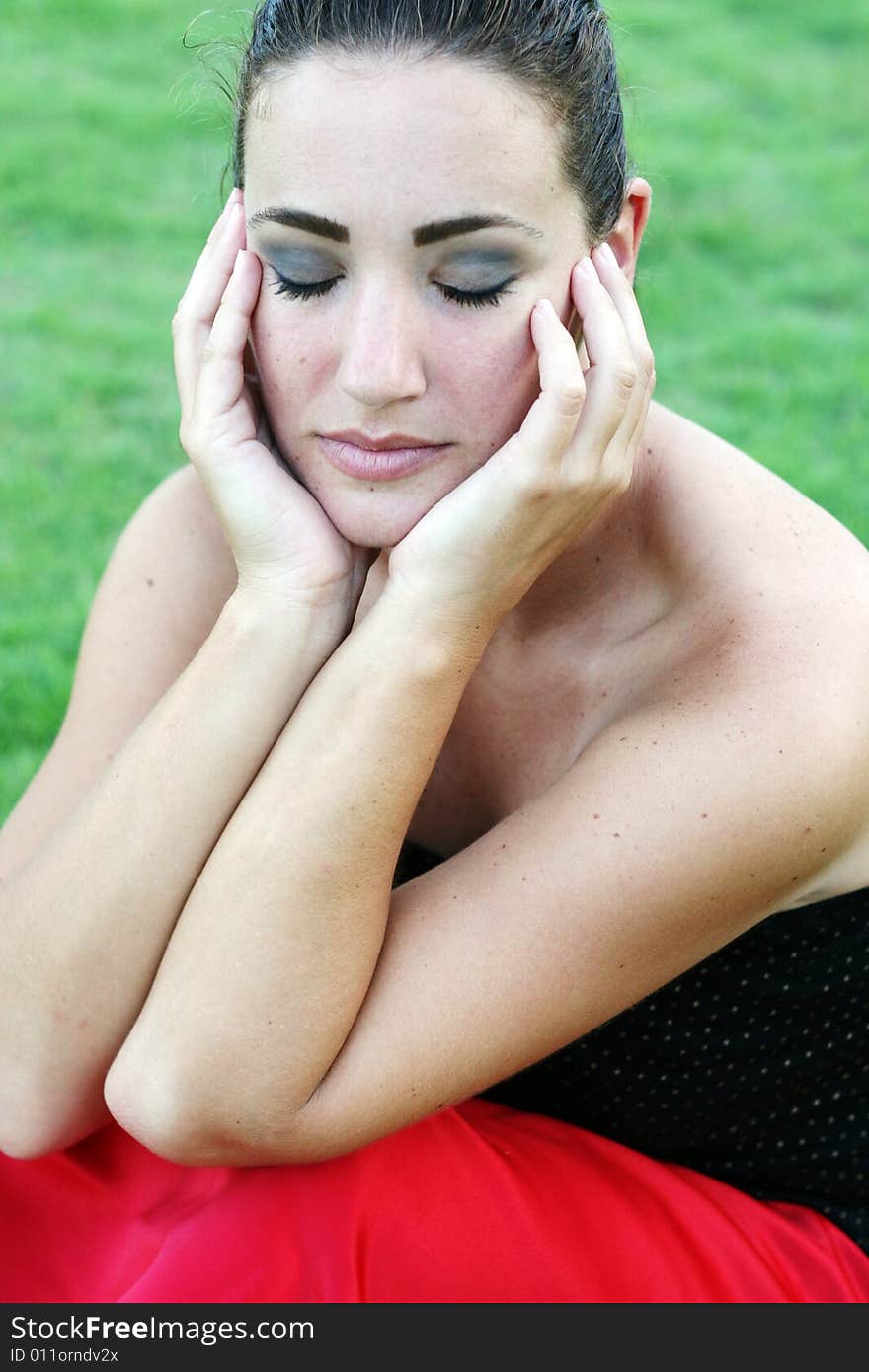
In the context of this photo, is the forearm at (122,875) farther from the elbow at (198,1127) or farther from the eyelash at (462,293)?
the eyelash at (462,293)

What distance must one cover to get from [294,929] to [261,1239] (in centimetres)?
45

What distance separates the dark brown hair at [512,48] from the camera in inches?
94.2

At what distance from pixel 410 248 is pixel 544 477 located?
0.36 meters

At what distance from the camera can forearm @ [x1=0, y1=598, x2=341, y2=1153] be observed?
2584 mm

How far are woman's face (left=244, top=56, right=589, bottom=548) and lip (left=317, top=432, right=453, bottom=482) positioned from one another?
0.04 feet

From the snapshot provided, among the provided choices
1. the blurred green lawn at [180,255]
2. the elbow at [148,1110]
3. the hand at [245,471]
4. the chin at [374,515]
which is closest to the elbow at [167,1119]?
the elbow at [148,1110]

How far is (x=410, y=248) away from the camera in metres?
2.40

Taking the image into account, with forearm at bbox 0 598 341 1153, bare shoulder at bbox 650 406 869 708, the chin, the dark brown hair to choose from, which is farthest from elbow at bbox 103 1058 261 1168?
the dark brown hair

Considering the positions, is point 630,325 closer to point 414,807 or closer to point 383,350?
point 383,350

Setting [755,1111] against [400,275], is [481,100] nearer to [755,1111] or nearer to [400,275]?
[400,275]

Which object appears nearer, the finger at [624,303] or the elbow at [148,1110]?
the elbow at [148,1110]

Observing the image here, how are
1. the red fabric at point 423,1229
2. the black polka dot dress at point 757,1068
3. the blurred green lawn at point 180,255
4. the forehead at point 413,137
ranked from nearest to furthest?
the forehead at point 413,137
the red fabric at point 423,1229
the black polka dot dress at point 757,1068
the blurred green lawn at point 180,255

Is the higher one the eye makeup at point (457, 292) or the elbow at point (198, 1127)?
the eye makeup at point (457, 292)

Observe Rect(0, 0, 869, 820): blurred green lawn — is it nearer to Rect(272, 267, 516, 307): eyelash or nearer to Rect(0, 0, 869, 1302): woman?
Rect(0, 0, 869, 1302): woman
